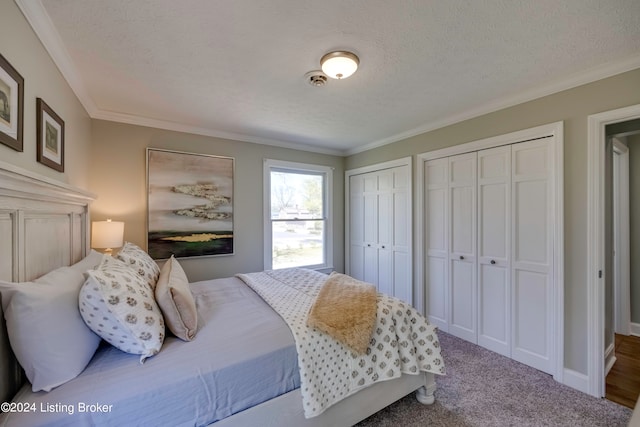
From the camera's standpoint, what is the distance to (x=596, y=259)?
202cm

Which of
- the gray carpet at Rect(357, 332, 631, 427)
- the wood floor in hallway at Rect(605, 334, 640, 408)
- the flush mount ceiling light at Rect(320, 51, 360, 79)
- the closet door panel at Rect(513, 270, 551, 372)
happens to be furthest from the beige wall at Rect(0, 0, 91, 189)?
the wood floor in hallway at Rect(605, 334, 640, 408)

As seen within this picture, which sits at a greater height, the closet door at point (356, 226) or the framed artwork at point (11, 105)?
the framed artwork at point (11, 105)

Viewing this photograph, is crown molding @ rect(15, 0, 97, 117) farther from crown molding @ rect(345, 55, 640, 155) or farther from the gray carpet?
crown molding @ rect(345, 55, 640, 155)

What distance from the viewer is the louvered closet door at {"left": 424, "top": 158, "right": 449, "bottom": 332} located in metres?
3.09

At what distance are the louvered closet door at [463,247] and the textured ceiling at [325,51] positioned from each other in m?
0.65

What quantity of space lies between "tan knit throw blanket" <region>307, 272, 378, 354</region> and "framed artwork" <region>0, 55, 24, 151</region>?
1770 mm

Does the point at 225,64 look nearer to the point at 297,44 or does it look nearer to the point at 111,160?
the point at 297,44

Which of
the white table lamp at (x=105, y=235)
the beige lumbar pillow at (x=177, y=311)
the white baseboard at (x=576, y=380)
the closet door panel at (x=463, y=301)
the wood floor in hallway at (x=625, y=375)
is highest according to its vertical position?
the white table lamp at (x=105, y=235)

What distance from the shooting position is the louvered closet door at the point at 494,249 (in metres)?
2.56

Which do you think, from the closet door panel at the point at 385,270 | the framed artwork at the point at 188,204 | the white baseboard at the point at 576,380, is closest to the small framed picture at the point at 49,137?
the framed artwork at the point at 188,204

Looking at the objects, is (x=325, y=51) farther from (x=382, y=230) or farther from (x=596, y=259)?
(x=382, y=230)

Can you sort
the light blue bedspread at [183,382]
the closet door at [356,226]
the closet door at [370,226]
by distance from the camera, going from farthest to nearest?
the closet door at [356,226] → the closet door at [370,226] → the light blue bedspread at [183,382]

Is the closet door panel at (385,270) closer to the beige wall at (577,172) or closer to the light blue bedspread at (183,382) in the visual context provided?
the beige wall at (577,172)

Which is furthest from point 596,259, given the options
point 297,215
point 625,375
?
point 297,215
